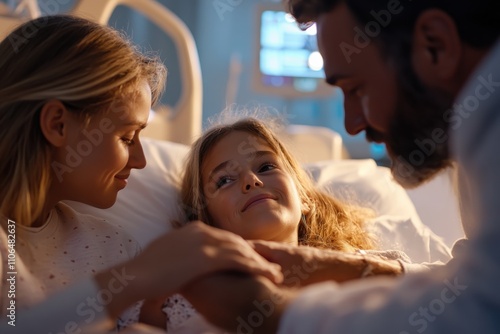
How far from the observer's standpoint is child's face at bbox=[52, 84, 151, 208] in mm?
1030

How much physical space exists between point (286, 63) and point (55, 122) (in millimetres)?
2361

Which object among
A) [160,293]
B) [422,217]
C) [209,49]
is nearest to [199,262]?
[160,293]

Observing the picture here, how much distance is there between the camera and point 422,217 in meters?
1.91

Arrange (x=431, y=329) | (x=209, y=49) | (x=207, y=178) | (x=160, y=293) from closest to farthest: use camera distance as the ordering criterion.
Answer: (x=431, y=329), (x=160, y=293), (x=207, y=178), (x=209, y=49)

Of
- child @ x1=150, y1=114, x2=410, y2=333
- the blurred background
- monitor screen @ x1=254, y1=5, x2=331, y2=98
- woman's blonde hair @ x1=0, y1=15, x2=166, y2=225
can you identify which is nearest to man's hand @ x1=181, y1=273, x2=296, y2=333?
child @ x1=150, y1=114, x2=410, y2=333

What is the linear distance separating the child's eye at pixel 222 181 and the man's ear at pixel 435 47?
0.62m

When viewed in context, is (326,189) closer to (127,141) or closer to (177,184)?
(177,184)

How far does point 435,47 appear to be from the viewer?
0.70 meters

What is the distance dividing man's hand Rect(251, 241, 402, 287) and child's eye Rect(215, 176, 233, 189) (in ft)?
1.16

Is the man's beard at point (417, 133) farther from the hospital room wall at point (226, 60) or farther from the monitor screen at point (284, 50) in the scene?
the hospital room wall at point (226, 60)

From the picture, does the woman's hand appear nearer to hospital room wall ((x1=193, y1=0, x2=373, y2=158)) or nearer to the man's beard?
the man's beard

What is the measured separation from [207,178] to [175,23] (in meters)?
0.86

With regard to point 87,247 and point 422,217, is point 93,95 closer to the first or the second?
point 87,247

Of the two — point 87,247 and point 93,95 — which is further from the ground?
point 93,95
